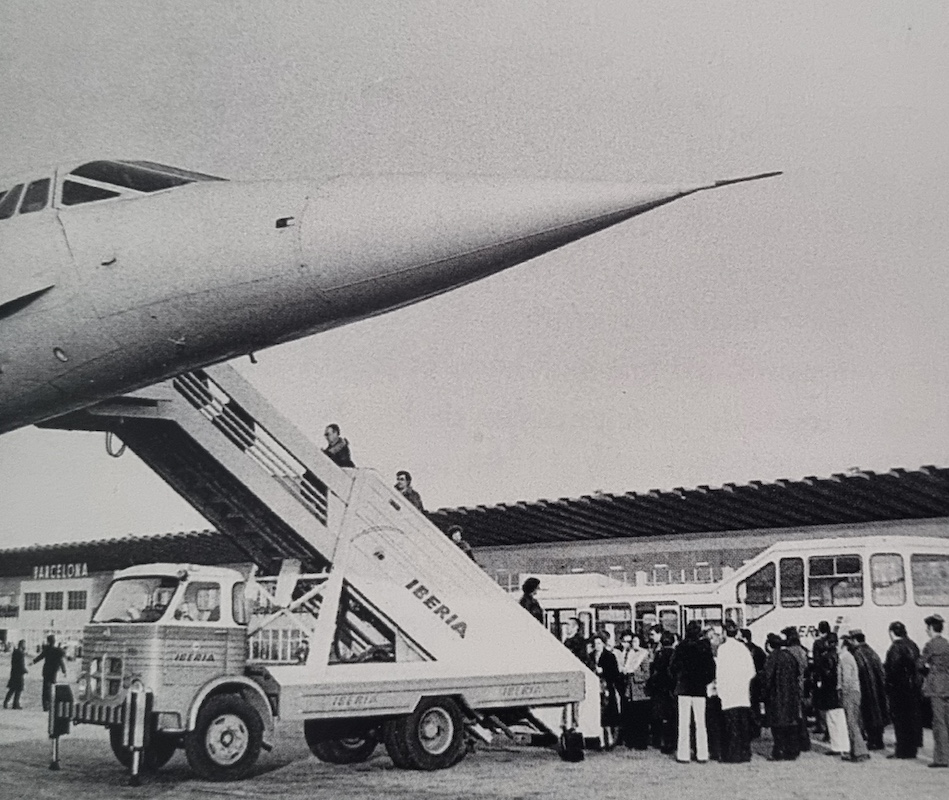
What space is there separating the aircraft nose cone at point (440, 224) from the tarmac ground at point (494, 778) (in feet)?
9.49

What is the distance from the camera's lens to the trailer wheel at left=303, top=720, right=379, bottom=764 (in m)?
7.30

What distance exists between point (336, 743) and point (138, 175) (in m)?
4.04

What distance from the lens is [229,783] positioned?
642 centimetres

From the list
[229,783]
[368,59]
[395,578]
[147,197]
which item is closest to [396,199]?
[147,197]

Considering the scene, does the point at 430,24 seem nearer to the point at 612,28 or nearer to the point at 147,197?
the point at 612,28

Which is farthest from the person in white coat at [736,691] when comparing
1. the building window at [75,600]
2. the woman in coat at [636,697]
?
the building window at [75,600]

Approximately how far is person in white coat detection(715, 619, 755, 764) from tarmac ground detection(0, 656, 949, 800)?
15cm

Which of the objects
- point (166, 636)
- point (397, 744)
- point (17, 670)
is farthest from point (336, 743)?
point (17, 670)

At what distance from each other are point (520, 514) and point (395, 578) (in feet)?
13.7

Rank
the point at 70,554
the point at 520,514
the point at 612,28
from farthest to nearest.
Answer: the point at 520,514
the point at 70,554
the point at 612,28

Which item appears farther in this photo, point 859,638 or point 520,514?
point 520,514

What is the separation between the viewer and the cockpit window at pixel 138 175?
205 inches

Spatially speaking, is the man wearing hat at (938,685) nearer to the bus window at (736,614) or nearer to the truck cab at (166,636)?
the bus window at (736,614)

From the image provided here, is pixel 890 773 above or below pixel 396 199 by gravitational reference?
below
